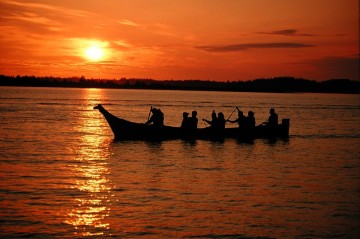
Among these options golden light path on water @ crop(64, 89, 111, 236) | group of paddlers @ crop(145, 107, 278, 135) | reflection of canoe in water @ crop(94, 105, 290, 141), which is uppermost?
group of paddlers @ crop(145, 107, 278, 135)

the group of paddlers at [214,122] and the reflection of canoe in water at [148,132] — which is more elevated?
the group of paddlers at [214,122]

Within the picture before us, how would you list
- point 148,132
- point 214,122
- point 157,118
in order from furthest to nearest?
point 214,122 < point 148,132 < point 157,118

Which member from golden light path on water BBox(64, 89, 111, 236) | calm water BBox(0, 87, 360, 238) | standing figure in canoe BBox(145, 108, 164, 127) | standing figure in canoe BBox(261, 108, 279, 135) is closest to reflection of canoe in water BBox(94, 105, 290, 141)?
standing figure in canoe BBox(145, 108, 164, 127)

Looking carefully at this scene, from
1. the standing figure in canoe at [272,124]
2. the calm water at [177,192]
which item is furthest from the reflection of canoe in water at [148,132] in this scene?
the standing figure in canoe at [272,124]

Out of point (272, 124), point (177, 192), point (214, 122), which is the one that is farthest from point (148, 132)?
point (177, 192)

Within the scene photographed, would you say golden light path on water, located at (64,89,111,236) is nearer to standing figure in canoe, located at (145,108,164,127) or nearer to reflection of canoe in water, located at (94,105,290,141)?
reflection of canoe in water, located at (94,105,290,141)

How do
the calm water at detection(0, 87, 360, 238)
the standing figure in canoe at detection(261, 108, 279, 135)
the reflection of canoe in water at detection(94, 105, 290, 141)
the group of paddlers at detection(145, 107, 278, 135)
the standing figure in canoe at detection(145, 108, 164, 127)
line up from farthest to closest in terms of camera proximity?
the standing figure in canoe at detection(261, 108, 279, 135) → the reflection of canoe in water at detection(94, 105, 290, 141) → the group of paddlers at detection(145, 107, 278, 135) → the standing figure in canoe at detection(145, 108, 164, 127) → the calm water at detection(0, 87, 360, 238)

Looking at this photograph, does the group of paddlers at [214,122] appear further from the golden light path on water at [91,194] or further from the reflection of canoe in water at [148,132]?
the golden light path on water at [91,194]

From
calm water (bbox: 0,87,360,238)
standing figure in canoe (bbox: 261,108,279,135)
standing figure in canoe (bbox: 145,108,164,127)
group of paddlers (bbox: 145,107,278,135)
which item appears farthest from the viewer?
standing figure in canoe (bbox: 261,108,279,135)

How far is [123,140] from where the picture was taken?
2936 cm

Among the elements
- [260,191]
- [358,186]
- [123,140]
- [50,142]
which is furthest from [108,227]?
[50,142]

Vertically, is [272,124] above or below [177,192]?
above

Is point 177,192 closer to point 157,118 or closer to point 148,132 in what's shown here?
point 157,118

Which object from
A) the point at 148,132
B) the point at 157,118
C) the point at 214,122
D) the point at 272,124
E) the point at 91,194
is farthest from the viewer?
the point at 272,124
